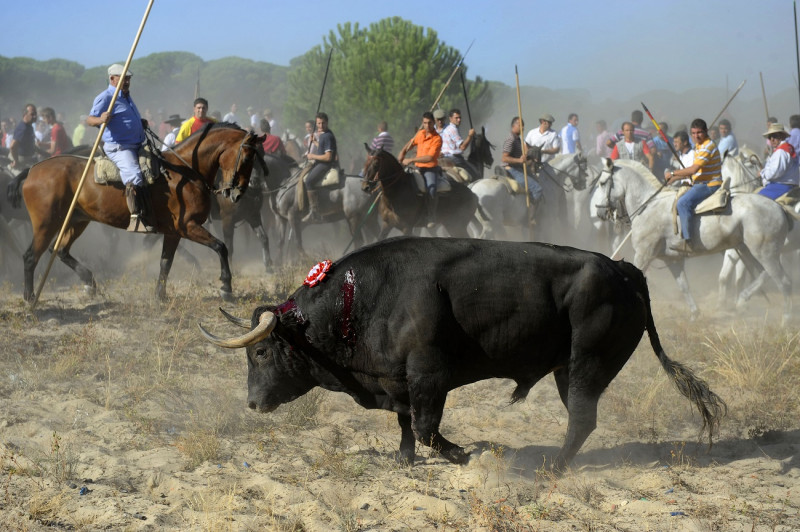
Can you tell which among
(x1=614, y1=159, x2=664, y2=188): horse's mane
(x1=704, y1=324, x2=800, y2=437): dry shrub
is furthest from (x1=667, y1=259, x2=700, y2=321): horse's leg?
(x1=704, y1=324, x2=800, y2=437): dry shrub

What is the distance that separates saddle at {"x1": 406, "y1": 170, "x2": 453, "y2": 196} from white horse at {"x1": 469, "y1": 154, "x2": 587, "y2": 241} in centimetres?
121

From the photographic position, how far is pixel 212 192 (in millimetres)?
10672

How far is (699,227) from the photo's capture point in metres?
11.9

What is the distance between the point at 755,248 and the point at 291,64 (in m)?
100

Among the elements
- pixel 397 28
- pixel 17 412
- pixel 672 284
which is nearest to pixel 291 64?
pixel 397 28

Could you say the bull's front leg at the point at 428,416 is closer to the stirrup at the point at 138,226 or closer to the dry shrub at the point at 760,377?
the dry shrub at the point at 760,377

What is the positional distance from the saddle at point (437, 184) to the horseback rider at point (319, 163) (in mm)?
1843

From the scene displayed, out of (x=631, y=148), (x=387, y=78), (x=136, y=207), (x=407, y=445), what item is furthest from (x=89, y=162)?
(x=387, y=78)

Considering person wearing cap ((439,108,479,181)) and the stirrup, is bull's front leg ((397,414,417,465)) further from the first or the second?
person wearing cap ((439,108,479,181))

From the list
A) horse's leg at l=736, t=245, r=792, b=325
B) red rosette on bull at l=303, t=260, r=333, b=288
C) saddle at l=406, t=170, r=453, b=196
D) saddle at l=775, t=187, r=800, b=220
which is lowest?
horse's leg at l=736, t=245, r=792, b=325

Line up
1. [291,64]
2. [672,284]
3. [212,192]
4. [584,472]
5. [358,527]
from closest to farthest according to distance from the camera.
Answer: [358,527] → [584,472] → [212,192] → [672,284] → [291,64]

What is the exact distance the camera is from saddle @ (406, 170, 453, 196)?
47.5 ft

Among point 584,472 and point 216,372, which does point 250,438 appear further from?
point 584,472

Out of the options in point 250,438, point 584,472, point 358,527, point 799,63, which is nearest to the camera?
point 358,527
